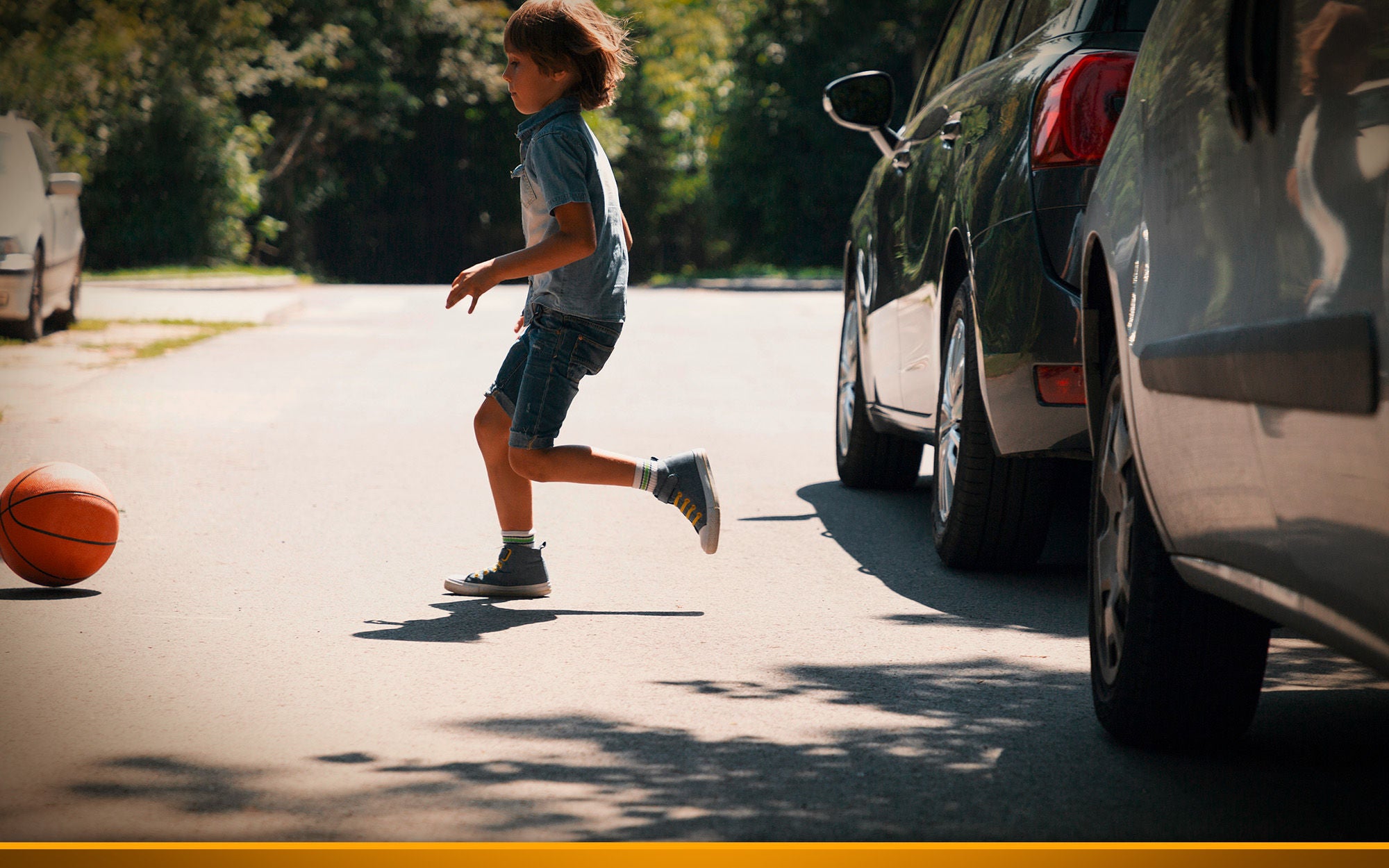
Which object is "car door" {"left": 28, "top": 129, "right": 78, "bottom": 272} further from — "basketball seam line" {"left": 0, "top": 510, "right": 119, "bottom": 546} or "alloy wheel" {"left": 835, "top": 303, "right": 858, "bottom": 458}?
"basketball seam line" {"left": 0, "top": 510, "right": 119, "bottom": 546}

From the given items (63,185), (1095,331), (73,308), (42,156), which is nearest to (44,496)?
(1095,331)

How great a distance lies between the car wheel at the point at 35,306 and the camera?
14953 millimetres

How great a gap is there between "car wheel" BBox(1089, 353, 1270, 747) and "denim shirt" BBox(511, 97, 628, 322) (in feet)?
6.71

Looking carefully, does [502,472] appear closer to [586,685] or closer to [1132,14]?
[586,685]

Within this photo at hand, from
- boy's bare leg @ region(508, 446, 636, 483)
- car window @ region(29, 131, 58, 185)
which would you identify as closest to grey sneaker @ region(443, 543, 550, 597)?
boy's bare leg @ region(508, 446, 636, 483)

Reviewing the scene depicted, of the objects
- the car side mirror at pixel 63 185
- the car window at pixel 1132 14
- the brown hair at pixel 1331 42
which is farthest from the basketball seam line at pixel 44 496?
the car side mirror at pixel 63 185

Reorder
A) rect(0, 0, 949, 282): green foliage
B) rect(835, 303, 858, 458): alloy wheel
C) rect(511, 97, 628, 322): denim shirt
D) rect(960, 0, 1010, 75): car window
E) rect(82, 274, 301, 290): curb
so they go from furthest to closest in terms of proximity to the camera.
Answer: rect(0, 0, 949, 282): green foliage
rect(82, 274, 301, 290): curb
rect(835, 303, 858, 458): alloy wheel
rect(960, 0, 1010, 75): car window
rect(511, 97, 628, 322): denim shirt

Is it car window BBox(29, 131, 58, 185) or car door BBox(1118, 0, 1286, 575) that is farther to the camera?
car window BBox(29, 131, 58, 185)

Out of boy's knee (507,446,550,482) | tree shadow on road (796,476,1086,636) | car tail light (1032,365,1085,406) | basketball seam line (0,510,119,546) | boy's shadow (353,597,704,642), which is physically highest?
car tail light (1032,365,1085,406)

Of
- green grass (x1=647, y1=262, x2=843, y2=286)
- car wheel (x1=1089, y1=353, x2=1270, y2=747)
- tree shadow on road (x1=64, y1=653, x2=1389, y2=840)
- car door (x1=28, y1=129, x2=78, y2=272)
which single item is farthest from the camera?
green grass (x1=647, y1=262, x2=843, y2=286)

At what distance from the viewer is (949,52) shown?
7.40 metres

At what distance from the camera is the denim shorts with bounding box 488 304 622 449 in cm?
535

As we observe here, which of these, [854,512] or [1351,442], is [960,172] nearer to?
[854,512]

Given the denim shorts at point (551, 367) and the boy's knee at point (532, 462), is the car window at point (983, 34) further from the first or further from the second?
the boy's knee at point (532, 462)
